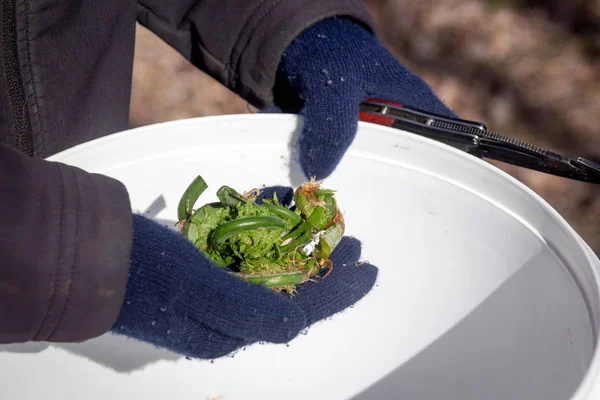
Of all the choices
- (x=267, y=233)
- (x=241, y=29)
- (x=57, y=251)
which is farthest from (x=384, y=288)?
(x=57, y=251)

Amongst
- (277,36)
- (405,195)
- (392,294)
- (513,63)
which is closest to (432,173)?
(405,195)

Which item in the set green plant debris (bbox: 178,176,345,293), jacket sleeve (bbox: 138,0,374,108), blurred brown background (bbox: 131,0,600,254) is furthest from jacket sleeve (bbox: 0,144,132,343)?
blurred brown background (bbox: 131,0,600,254)

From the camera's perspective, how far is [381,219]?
1.37 m

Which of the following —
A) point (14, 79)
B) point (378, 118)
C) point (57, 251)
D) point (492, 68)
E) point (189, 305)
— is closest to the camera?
point (57, 251)

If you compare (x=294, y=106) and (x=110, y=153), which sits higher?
(x=294, y=106)

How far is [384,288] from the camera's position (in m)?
1.39

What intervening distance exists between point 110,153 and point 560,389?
94 cm

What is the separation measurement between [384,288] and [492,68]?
188 cm

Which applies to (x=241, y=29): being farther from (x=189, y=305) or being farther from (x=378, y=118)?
(x=189, y=305)

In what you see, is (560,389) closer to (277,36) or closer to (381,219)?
(381,219)

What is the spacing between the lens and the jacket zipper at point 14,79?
1137mm

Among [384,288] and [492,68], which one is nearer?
[384,288]

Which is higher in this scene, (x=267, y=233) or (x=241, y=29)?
(x=241, y=29)

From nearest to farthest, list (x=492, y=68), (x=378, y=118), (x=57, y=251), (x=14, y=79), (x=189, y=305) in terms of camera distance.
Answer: (x=57, y=251), (x=189, y=305), (x=14, y=79), (x=378, y=118), (x=492, y=68)
